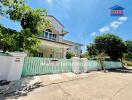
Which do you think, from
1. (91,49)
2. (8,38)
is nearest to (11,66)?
(8,38)

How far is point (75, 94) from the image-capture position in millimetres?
7539

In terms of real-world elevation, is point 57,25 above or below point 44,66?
above

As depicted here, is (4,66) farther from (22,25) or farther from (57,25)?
(57,25)

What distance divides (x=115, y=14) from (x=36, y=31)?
10745 millimetres

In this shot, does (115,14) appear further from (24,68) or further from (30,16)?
(24,68)

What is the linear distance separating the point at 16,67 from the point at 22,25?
3.69 metres

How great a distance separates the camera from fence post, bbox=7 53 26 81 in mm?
9694

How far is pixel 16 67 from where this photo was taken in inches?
392

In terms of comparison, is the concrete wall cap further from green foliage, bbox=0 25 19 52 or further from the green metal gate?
the green metal gate

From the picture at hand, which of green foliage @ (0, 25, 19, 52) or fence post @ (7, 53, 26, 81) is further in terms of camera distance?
fence post @ (7, 53, 26, 81)

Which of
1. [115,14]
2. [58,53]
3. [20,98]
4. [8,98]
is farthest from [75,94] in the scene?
[58,53]

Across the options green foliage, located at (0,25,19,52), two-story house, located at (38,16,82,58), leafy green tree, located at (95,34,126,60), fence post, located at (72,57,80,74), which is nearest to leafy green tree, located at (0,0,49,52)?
green foliage, located at (0,25,19,52)

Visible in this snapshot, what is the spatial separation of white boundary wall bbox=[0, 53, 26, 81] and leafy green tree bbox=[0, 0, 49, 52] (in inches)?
26.1

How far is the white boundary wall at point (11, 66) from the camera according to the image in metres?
9.48
